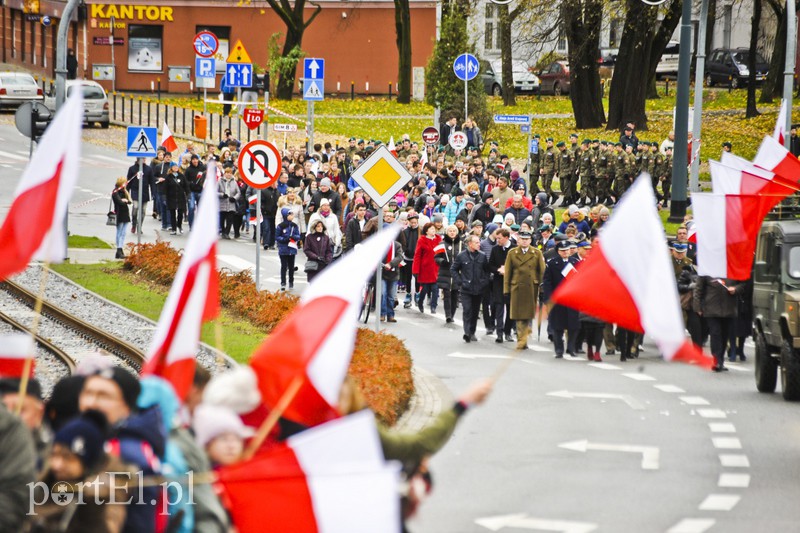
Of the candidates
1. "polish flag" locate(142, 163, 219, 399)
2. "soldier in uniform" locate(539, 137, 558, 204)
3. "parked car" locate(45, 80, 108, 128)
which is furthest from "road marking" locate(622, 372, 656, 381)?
"parked car" locate(45, 80, 108, 128)

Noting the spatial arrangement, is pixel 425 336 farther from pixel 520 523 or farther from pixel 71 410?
pixel 71 410

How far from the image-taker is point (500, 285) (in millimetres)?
23469

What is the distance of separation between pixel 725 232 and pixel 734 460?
217 cm

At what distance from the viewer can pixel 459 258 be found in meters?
23.6

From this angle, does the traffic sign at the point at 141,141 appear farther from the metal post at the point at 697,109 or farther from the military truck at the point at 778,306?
the military truck at the point at 778,306

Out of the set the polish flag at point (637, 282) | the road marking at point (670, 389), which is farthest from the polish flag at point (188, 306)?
the road marking at point (670, 389)

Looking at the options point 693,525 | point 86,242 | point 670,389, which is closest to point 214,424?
point 693,525

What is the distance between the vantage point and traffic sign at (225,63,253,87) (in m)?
33.2

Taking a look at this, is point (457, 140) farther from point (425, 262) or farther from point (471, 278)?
point (471, 278)

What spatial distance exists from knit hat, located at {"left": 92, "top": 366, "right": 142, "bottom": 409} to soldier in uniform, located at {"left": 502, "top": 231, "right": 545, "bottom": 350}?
1625cm

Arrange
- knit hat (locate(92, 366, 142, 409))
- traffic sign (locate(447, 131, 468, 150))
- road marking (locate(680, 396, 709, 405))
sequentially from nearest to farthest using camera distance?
knit hat (locate(92, 366, 142, 409)), road marking (locate(680, 396, 709, 405)), traffic sign (locate(447, 131, 468, 150))

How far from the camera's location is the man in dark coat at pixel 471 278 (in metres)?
22.9

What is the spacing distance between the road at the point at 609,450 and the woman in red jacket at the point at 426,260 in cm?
257

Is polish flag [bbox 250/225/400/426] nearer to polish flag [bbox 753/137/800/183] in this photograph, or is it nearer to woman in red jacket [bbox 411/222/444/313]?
polish flag [bbox 753/137/800/183]
